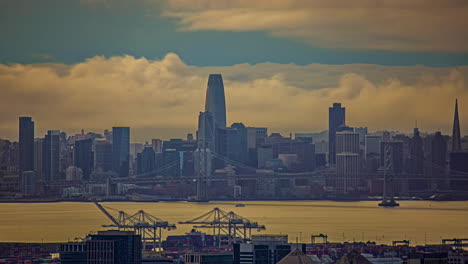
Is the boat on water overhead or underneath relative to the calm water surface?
overhead

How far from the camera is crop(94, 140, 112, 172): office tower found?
81812mm

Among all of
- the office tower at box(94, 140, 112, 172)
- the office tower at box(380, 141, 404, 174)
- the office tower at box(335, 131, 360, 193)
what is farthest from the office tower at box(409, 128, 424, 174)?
A: the office tower at box(94, 140, 112, 172)

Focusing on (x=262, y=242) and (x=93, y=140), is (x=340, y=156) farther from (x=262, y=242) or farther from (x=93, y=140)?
(x=262, y=242)

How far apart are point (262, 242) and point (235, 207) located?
1430 inches

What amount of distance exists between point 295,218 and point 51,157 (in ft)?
69.6

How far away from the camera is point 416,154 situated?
274ft

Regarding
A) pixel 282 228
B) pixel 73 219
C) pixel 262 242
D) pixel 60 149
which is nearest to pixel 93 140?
pixel 60 149

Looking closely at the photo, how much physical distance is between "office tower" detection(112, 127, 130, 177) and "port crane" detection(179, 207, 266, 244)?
19.2 m

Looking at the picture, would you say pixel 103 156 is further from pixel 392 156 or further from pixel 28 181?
pixel 392 156

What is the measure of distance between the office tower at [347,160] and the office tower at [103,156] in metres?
12.4

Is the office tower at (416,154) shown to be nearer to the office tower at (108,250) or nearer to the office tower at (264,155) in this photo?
the office tower at (264,155)

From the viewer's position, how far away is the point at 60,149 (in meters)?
79.9

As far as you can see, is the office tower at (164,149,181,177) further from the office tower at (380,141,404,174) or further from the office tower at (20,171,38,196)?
the office tower at (380,141,404,174)

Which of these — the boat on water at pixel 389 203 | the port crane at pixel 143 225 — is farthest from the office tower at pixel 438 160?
A: the port crane at pixel 143 225
